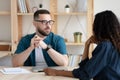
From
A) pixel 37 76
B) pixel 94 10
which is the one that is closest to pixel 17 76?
pixel 37 76

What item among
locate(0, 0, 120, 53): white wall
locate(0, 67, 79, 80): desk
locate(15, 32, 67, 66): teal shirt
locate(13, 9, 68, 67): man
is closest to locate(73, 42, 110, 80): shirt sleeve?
locate(0, 67, 79, 80): desk

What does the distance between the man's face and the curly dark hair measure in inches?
32.6

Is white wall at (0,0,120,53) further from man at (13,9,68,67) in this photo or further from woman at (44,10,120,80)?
woman at (44,10,120,80)

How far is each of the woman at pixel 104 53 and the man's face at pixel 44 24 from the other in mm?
806

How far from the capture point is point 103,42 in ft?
6.06

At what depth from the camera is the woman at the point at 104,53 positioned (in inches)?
71.6

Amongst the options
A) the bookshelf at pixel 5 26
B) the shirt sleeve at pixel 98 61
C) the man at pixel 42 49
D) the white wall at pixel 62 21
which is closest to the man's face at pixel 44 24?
the man at pixel 42 49

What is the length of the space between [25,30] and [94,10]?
113 cm

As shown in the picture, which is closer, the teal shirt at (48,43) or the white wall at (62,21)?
the teal shirt at (48,43)

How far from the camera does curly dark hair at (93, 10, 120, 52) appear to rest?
1.89 metres

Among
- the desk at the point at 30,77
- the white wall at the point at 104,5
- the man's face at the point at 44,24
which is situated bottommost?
the desk at the point at 30,77

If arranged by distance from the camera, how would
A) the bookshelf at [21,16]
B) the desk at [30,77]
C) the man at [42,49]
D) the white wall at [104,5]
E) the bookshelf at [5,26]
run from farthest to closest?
the bookshelf at [5,26], the white wall at [104,5], the bookshelf at [21,16], the man at [42,49], the desk at [30,77]

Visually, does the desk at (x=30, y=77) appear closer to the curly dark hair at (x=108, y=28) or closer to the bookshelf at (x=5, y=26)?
the curly dark hair at (x=108, y=28)

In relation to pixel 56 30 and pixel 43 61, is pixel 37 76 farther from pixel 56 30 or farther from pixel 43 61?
pixel 56 30
